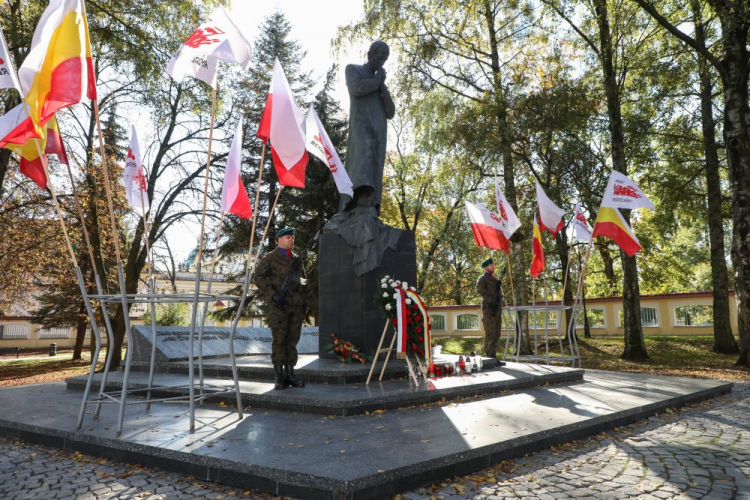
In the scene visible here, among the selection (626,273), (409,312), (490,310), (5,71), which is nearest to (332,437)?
(409,312)

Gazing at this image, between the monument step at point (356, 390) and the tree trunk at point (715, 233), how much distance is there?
30.9ft

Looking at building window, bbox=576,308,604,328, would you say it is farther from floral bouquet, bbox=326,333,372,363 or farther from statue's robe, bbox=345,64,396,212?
floral bouquet, bbox=326,333,372,363

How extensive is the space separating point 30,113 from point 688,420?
776cm

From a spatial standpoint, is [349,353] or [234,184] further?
[349,353]

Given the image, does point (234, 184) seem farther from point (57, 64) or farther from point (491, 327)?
point (491, 327)

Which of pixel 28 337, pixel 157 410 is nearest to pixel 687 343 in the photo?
pixel 157 410

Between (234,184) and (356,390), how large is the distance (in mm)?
2816

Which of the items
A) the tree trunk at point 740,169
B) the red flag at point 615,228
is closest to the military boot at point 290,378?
the red flag at point 615,228

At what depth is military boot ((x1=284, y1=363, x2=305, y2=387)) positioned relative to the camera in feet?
22.2

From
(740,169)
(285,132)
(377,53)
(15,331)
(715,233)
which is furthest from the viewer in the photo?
(15,331)

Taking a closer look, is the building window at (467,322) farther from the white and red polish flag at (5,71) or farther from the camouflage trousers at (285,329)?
the white and red polish flag at (5,71)

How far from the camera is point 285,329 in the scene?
657cm

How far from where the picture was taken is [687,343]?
17.4 metres

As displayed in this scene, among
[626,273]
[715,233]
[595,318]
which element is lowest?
[595,318]
